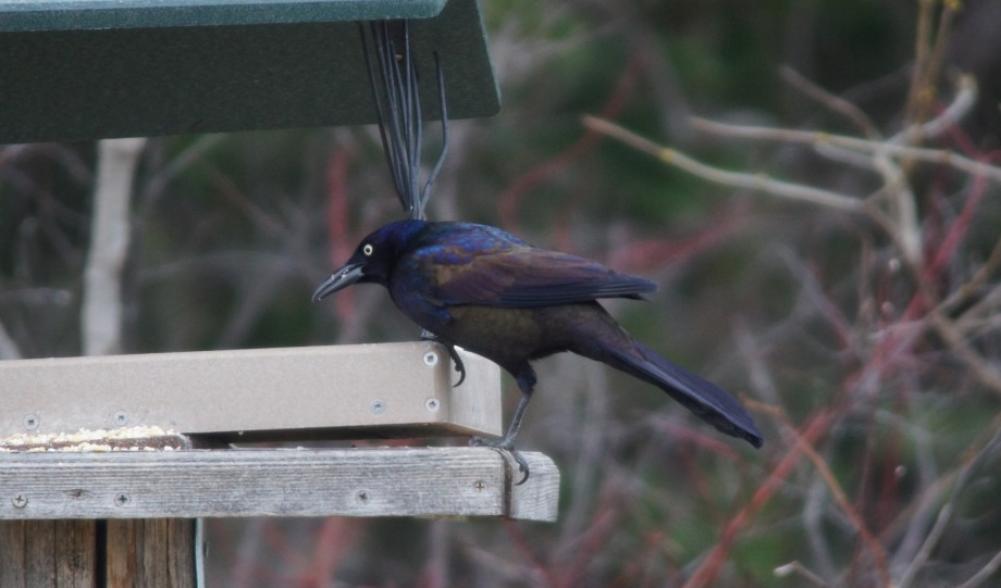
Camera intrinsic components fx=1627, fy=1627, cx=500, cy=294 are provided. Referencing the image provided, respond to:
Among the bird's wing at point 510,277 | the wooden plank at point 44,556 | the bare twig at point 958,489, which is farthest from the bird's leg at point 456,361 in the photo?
the bare twig at point 958,489

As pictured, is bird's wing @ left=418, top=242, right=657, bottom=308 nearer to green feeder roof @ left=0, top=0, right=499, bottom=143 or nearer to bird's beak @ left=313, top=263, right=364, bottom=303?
bird's beak @ left=313, top=263, right=364, bottom=303

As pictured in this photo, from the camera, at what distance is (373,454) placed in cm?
342

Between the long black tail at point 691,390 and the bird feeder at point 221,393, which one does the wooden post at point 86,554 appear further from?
→ the long black tail at point 691,390

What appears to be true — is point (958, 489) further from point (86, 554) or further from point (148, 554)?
point (86, 554)

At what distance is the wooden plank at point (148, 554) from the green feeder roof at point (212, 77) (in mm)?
1312

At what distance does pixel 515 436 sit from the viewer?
4.35m

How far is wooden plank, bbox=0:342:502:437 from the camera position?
12.5ft

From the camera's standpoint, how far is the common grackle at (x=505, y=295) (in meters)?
4.42

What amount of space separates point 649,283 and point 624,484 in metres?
3.73

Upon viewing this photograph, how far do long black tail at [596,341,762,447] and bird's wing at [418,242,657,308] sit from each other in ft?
0.61

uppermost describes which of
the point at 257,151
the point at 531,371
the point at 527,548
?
the point at 257,151

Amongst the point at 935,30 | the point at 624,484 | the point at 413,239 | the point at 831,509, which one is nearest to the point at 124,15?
the point at 413,239

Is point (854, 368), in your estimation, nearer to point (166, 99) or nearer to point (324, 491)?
point (166, 99)

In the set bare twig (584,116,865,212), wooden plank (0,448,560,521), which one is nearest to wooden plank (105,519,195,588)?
wooden plank (0,448,560,521)
